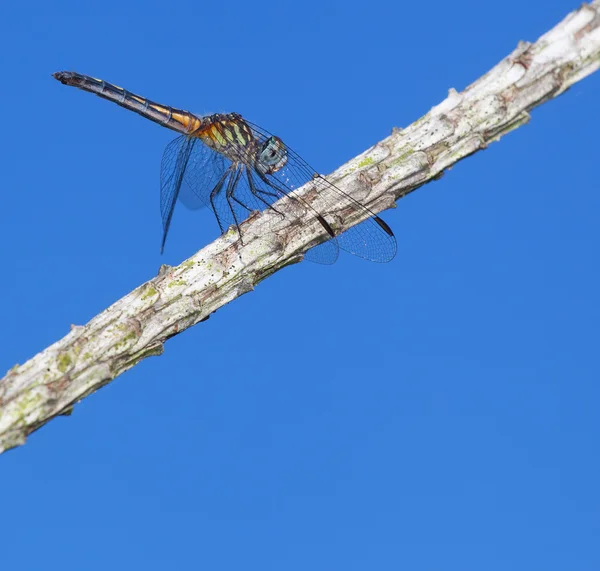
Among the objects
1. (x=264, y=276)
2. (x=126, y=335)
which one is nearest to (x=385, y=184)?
(x=264, y=276)

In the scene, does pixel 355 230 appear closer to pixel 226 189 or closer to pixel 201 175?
pixel 226 189

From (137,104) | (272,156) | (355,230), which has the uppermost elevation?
(137,104)

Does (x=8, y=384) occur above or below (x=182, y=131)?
below

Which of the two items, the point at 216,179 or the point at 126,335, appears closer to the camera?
the point at 126,335

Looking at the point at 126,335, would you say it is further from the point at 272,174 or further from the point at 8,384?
the point at 272,174

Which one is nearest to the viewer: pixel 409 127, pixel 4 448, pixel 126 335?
pixel 4 448

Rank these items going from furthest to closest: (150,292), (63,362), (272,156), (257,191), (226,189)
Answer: (226,189) → (272,156) → (257,191) → (150,292) → (63,362)

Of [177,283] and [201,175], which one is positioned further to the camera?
[201,175]

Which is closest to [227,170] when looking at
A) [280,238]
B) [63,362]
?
[280,238]
